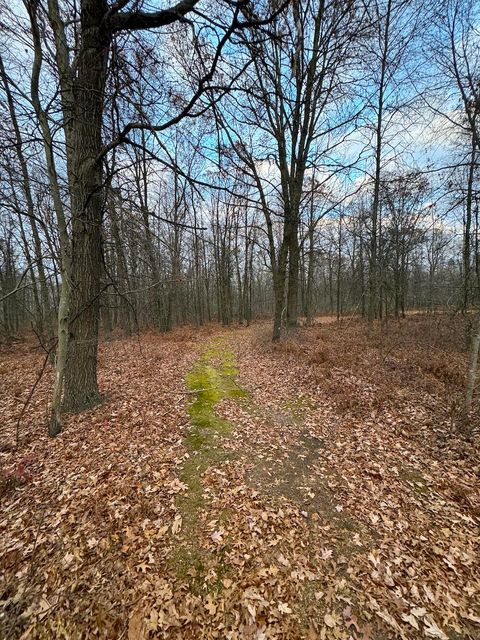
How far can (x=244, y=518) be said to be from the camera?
9.93 ft

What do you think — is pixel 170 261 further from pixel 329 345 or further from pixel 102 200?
pixel 329 345

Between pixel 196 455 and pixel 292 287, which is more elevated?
pixel 292 287

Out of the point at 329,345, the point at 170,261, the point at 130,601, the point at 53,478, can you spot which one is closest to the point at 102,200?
the point at 170,261

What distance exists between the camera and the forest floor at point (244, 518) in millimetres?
2148

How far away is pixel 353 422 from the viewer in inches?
196

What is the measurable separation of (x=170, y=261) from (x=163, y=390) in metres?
3.20

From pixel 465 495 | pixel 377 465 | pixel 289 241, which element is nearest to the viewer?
pixel 465 495

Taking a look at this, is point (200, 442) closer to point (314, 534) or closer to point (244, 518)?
point (244, 518)

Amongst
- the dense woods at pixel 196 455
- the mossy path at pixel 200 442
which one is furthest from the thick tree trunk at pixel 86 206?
the mossy path at pixel 200 442

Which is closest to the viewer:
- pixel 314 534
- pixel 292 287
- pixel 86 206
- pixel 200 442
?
pixel 314 534

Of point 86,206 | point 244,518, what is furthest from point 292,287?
point 244,518

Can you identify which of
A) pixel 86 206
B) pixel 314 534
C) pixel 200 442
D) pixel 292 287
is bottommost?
pixel 314 534

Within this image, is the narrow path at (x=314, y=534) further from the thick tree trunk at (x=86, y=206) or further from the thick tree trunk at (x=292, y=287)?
the thick tree trunk at (x=292, y=287)

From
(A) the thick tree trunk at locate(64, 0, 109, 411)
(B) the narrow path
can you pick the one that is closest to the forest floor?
(B) the narrow path
